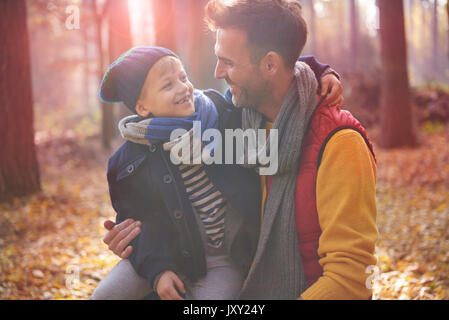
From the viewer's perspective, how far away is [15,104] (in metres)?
6.24

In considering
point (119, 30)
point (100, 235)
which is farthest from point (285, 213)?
point (119, 30)

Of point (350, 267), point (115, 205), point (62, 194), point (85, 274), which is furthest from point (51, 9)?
point (350, 267)

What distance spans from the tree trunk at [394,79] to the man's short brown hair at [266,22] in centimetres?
839

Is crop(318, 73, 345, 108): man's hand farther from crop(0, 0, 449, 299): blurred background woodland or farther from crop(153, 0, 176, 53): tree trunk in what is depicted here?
crop(153, 0, 176, 53): tree trunk

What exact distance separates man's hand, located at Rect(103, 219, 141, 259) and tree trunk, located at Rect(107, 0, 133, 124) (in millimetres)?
8892

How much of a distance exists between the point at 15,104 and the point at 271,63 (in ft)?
17.7

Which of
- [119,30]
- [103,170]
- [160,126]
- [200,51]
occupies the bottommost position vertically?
[103,170]

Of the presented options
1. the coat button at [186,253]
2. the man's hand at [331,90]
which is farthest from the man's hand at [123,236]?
the man's hand at [331,90]

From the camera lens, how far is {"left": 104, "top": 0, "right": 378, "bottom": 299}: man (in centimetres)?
175

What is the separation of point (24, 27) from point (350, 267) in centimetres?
619

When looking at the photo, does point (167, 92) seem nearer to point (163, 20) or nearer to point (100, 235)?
point (100, 235)

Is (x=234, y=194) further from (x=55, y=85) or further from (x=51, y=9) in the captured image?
(x=55, y=85)

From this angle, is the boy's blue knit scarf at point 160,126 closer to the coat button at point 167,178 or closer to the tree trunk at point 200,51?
the coat button at point 167,178
